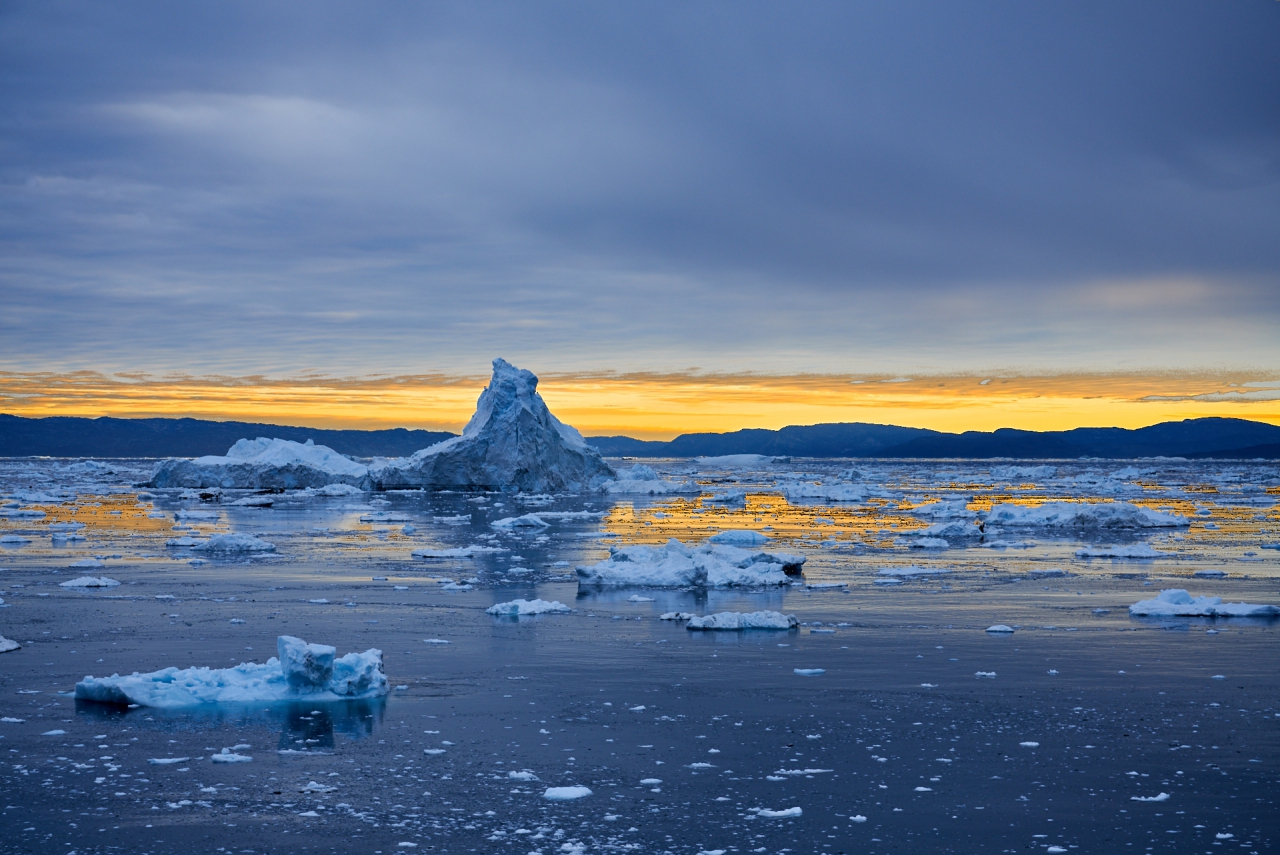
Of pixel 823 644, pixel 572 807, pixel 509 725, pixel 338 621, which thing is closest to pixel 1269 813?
pixel 572 807

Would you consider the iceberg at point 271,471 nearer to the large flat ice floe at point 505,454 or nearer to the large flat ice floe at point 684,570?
the large flat ice floe at point 505,454

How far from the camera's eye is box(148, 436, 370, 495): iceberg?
54.2 meters

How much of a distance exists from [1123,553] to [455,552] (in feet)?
40.6

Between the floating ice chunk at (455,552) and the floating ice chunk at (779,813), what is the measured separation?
1517cm

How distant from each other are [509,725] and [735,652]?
351cm

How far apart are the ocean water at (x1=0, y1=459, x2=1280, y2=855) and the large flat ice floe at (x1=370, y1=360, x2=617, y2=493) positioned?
2900cm

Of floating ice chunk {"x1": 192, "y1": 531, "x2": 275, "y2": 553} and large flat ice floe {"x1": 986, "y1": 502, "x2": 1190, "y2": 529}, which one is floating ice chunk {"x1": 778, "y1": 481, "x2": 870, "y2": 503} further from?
floating ice chunk {"x1": 192, "y1": 531, "x2": 275, "y2": 553}

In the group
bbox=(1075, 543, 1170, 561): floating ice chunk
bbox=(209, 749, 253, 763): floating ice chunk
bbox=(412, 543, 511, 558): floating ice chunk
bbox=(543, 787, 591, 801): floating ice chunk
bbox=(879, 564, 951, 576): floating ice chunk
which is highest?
bbox=(1075, 543, 1170, 561): floating ice chunk

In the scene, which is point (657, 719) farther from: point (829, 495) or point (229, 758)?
point (829, 495)

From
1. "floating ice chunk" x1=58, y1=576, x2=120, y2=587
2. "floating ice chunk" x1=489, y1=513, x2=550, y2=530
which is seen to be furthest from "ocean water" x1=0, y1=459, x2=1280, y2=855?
"floating ice chunk" x1=489, y1=513, x2=550, y2=530

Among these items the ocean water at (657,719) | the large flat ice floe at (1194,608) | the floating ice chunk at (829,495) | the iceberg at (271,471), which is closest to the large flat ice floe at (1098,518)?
the ocean water at (657,719)

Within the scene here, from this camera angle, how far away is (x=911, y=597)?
15.1m

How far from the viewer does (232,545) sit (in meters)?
21.7

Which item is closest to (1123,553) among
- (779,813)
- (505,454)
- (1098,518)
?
(1098,518)
